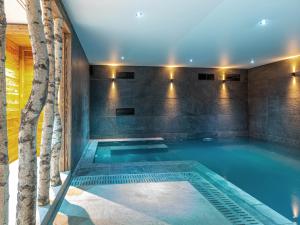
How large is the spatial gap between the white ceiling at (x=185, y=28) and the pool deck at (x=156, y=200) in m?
2.52

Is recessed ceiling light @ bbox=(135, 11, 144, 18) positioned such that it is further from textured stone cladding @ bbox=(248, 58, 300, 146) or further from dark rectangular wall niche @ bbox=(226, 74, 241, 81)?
dark rectangular wall niche @ bbox=(226, 74, 241, 81)

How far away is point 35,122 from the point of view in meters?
1.78

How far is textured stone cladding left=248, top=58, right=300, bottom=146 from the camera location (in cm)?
680

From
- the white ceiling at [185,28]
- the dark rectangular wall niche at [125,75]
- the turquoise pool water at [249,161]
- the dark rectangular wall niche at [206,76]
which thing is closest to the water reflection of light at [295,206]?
the turquoise pool water at [249,161]

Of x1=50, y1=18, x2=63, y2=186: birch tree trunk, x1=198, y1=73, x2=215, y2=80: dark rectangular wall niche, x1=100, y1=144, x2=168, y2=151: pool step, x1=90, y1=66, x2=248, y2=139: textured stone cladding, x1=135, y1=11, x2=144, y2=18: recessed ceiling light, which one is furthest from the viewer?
x1=198, y1=73, x2=215, y2=80: dark rectangular wall niche

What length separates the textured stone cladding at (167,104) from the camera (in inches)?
311

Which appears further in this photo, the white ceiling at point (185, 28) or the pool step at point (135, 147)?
the pool step at point (135, 147)

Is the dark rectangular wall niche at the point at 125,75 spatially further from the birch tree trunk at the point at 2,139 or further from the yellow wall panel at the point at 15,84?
the birch tree trunk at the point at 2,139

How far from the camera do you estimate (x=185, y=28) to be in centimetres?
416

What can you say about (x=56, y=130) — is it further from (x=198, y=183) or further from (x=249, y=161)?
(x=249, y=161)

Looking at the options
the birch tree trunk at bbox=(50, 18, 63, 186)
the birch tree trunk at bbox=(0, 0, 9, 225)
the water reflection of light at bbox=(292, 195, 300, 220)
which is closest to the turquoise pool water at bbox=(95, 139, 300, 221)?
the water reflection of light at bbox=(292, 195, 300, 220)

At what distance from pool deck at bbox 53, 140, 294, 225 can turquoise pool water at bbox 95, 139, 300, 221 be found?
0.41 meters

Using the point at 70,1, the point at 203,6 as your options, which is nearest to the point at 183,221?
the point at 203,6

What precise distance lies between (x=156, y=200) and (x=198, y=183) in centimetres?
90
